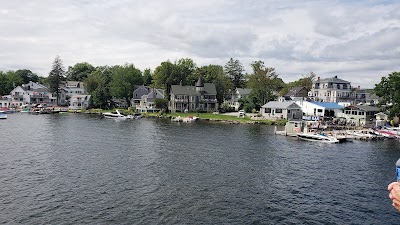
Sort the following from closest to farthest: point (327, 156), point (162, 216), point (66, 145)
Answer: point (162, 216) < point (327, 156) < point (66, 145)

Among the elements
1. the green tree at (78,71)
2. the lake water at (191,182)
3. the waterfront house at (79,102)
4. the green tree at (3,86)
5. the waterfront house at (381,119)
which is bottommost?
the lake water at (191,182)

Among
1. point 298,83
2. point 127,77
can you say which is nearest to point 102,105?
point 127,77

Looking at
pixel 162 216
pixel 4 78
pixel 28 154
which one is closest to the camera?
pixel 162 216

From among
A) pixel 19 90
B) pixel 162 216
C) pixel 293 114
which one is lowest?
pixel 162 216

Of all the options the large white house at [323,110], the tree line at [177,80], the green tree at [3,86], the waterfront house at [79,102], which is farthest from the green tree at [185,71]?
the green tree at [3,86]

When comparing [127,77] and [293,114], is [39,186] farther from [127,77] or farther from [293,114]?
[127,77]

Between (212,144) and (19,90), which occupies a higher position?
(19,90)

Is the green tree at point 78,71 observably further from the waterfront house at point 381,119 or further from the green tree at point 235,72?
the waterfront house at point 381,119
